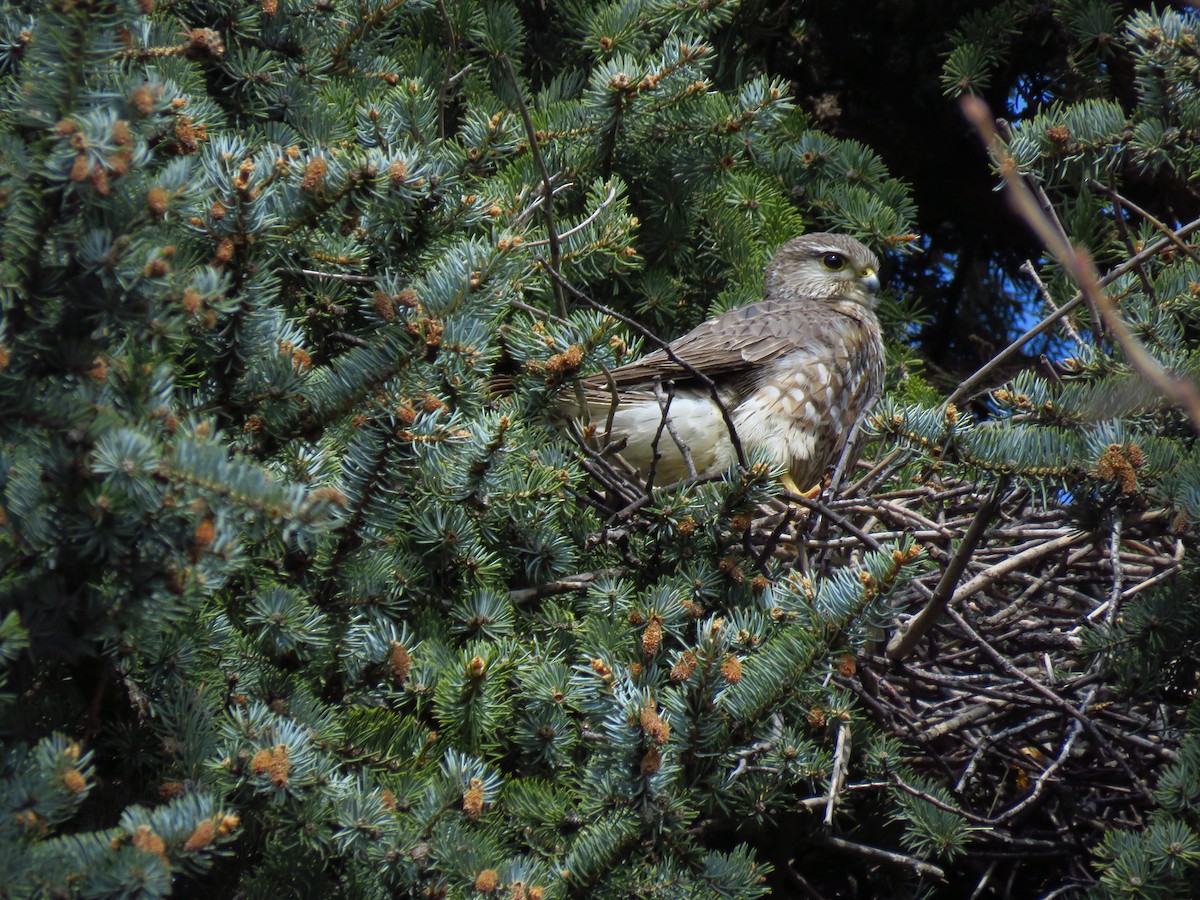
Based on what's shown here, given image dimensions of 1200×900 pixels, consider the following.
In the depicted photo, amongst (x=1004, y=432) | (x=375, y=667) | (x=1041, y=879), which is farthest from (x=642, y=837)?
(x=1041, y=879)

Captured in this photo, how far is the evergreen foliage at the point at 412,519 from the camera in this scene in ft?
5.38

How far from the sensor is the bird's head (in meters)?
5.00

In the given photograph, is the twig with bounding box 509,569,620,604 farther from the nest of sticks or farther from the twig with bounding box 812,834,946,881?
the twig with bounding box 812,834,946,881

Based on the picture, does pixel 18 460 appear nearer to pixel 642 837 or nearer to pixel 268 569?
pixel 268 569

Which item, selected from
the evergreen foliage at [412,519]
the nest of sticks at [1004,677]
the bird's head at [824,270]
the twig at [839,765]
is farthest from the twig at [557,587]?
the bird's head at [824,270]

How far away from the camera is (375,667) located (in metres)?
2.37

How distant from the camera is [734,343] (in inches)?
174

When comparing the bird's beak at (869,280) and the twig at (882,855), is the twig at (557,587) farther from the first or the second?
the bird's beak at (869,280)

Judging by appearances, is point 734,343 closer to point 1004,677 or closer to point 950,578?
point 1004,677

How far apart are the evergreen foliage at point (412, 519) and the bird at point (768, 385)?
32 cm

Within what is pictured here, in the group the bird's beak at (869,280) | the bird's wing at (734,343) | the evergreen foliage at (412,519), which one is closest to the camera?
the evergreen foliage at (412,519)

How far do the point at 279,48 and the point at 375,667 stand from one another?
6.10 ft

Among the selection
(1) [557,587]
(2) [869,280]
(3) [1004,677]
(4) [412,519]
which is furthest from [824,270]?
(4) [412,519]

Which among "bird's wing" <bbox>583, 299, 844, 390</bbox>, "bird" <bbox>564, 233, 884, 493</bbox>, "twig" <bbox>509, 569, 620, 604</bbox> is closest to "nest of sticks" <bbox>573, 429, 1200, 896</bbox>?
"twig" <bbox>509, 569, 620, 604</bbox>
